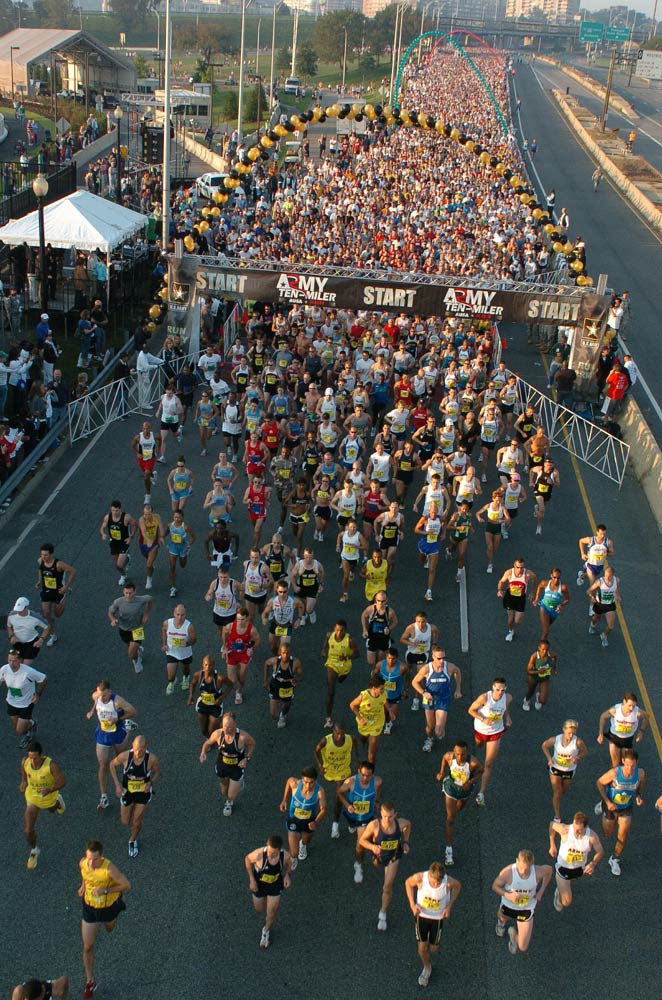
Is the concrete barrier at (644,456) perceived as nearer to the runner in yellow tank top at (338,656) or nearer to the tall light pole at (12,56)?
the runner in yellow tank top at (338,656)

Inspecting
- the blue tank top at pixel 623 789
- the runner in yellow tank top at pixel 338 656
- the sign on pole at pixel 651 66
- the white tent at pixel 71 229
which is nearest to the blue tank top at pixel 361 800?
the runner in yellow tank top at pixel 338 656

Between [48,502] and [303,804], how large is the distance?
901 centimetres

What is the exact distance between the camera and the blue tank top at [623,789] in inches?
372

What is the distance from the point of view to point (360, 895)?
9.12 meters

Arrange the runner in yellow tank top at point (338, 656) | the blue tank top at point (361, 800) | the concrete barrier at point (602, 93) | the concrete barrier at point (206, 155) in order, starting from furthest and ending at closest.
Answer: the concrete barrier at point (602, 93)
the concrete barrier at point (206, 155)
the runner in yellow tank top at point (338, 656)
the blue tank top at point (361, 800)

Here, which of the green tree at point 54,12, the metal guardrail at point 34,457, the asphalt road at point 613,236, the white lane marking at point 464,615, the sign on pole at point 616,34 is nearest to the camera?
the white lane marking at point 464,615

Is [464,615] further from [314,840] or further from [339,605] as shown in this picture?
[314,840]

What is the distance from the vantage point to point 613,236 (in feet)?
144

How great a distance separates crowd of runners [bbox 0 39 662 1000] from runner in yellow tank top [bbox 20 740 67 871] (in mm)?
21

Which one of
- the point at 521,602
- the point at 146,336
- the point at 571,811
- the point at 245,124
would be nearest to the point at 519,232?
the point at 146,336

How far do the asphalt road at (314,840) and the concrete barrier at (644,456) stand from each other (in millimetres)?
3594

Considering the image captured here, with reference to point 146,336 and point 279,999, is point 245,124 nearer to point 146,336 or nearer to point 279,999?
point 146,336

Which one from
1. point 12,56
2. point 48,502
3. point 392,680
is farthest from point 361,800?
point 12,56

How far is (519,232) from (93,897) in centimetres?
3059
